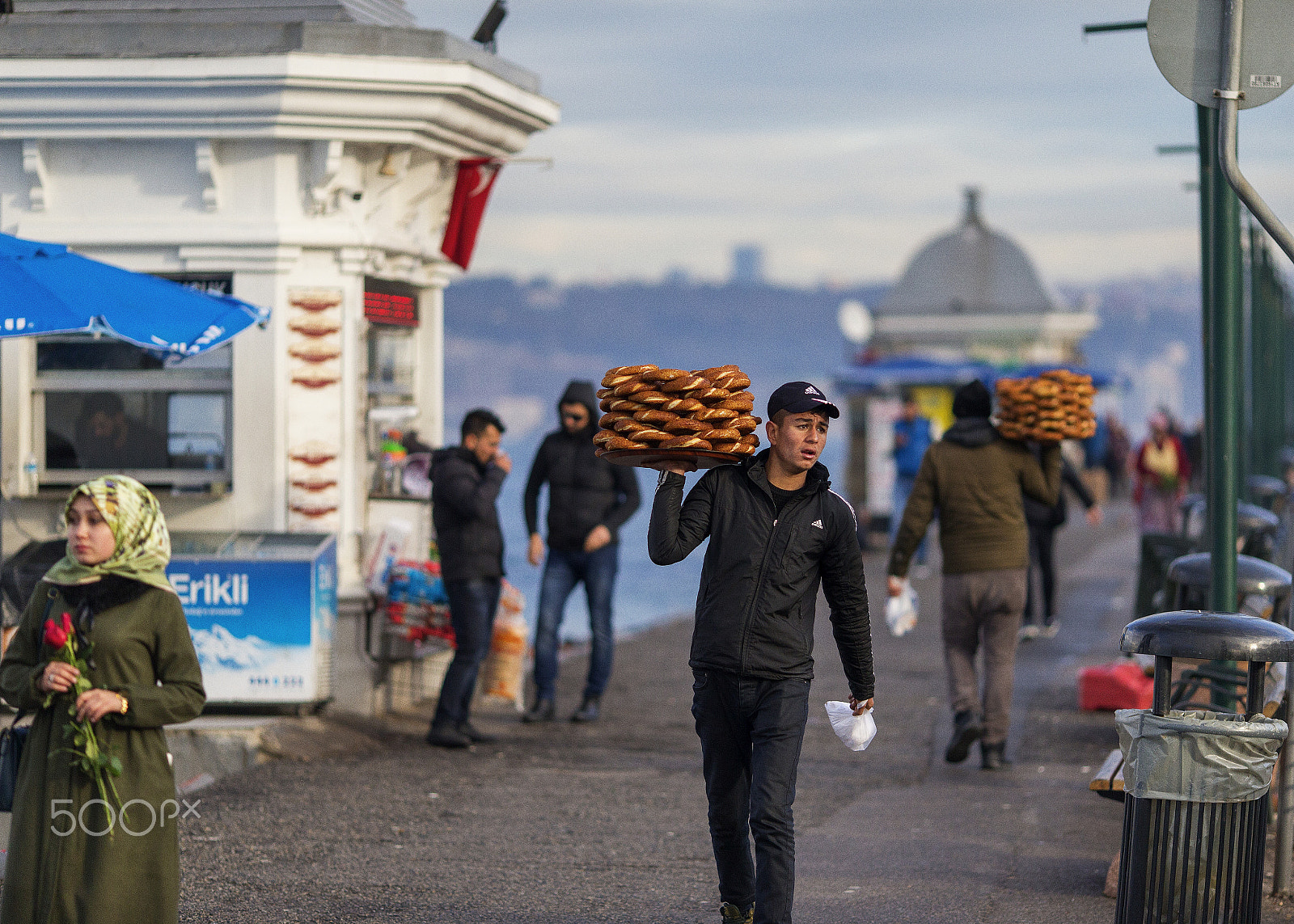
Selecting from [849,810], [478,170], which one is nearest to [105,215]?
[478,170]

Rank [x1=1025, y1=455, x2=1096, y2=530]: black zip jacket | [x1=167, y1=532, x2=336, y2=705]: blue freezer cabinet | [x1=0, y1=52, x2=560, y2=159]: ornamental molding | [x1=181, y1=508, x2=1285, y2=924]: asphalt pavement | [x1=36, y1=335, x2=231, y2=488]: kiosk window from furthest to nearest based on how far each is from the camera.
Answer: [x1=1025, y1=455, x2=1096, y2=530]: black zip jacket, [x1=36, y1=335, x2=231, y2=488]: kiosk window, [x1=0, y1=52, x2=560, y2=159]: ornamental molding, [x1=167, y1=532, x2=336, y2=705]: blue freezer cabinet, [x1=181, y1=508, x2=1285, y2=924]: asphalt pavement

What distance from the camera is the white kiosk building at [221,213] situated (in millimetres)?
9141

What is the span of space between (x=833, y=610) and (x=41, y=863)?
2347mm

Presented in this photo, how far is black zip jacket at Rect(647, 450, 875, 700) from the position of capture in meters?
5.12

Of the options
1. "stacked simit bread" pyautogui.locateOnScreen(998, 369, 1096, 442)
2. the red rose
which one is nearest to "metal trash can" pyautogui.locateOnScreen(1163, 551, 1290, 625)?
"stacked simit bread" pyautogui.locateOnScreen(998, 369, 1096, 442)

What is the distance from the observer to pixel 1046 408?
875 cm

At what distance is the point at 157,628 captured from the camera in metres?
4.55

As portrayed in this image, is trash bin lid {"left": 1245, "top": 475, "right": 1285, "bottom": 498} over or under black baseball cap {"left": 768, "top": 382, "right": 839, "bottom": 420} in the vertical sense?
under

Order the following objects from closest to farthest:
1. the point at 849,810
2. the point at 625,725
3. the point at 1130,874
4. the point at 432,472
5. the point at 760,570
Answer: the point at 1130,874 < the point at 760,570 < the point at 849,810 < the point at 432,472 < the point at 625,725

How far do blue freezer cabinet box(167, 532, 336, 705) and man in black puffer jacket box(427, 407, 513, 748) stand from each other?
69cm

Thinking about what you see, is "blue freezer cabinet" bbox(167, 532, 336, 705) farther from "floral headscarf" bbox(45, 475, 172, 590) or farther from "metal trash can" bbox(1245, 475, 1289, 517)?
"metal trash can" bbox(1245, 475, 1289, 517)

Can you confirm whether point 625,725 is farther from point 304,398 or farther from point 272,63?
point 272,63

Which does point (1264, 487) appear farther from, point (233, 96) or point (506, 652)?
point (233, 96)

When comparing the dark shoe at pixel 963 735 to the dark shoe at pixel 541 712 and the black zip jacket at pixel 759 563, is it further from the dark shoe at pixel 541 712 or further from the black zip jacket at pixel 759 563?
the black zip jacket at pixel 759 563
